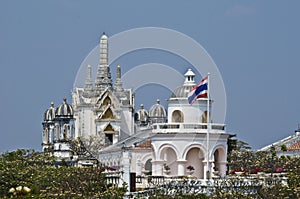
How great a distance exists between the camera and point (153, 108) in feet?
609

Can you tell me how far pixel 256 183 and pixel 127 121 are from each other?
7451cm

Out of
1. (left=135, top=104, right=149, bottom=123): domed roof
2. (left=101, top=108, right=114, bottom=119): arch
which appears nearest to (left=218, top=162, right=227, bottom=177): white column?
(left=101, top=108, right=114, bottom=119): arch

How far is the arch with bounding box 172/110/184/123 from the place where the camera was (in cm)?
9938

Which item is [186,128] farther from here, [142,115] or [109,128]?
[142,115]

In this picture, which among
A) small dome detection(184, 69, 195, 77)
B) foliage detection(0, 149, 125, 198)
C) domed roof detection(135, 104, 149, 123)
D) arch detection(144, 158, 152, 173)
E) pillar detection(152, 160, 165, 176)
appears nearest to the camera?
foliage detection(0, 149, 125, 198)

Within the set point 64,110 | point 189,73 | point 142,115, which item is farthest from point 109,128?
point 189,73

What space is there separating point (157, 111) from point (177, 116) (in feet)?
276

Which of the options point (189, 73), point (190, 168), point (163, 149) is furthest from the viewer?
point (189, 73)

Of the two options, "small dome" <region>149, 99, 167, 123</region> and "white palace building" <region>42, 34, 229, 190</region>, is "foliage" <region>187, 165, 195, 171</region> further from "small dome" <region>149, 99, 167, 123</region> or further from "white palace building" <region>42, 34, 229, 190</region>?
"small dome" <region>149, 99, 167, 123</region>

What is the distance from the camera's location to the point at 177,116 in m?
99.8

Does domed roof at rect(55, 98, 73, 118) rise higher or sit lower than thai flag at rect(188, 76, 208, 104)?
higher

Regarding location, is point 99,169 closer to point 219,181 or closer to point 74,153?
point 219,181

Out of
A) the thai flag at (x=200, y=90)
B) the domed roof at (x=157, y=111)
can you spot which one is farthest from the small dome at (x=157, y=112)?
the thai flag at (x=200, y=90)

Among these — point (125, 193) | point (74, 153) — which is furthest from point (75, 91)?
point (125, 193)
